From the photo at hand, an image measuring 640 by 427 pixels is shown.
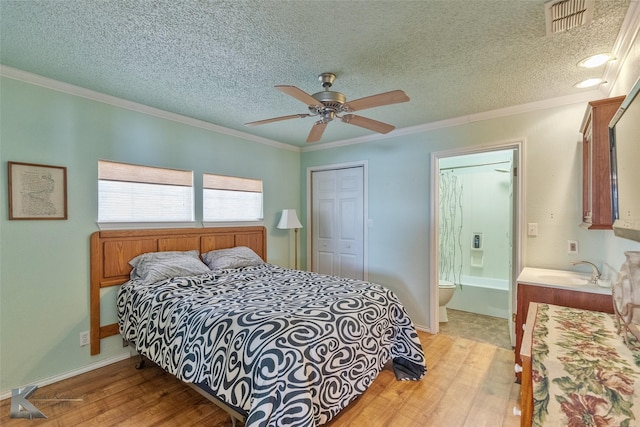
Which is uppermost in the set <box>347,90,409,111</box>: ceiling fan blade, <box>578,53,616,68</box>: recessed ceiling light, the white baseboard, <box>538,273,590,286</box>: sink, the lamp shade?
<box>578,53,616,68</box>: recessed ceiling light

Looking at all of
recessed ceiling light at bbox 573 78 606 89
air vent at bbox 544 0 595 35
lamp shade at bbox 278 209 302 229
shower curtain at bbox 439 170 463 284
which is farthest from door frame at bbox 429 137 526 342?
lamp shade at bbox 278 209 302 229

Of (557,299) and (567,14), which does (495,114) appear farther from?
(557,299)

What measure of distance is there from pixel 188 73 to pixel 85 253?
5.73 feet

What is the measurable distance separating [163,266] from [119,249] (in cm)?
45

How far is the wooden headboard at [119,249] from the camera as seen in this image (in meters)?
2.55

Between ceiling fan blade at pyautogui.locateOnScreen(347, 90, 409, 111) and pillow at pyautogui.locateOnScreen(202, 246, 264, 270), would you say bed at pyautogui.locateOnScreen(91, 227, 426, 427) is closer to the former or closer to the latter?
pillow at pyautogui.locateOnScreen(202, 246, 264, 270)

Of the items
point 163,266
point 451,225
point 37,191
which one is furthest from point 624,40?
point 37,191


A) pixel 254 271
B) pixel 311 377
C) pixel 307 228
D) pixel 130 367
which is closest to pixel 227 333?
pixel 311 377

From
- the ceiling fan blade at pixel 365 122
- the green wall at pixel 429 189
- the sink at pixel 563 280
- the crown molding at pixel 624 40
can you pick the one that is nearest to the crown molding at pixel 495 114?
the green wall at pixel 429 189

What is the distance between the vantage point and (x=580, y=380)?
1.07 m

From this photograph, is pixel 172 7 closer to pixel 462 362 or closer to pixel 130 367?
pixel 130 367

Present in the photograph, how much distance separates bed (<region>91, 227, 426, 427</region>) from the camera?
152 cm

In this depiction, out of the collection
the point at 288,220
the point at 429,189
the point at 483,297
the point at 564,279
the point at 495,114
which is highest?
the point at 495,114

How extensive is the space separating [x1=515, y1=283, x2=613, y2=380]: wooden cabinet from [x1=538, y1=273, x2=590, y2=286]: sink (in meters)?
0.09
